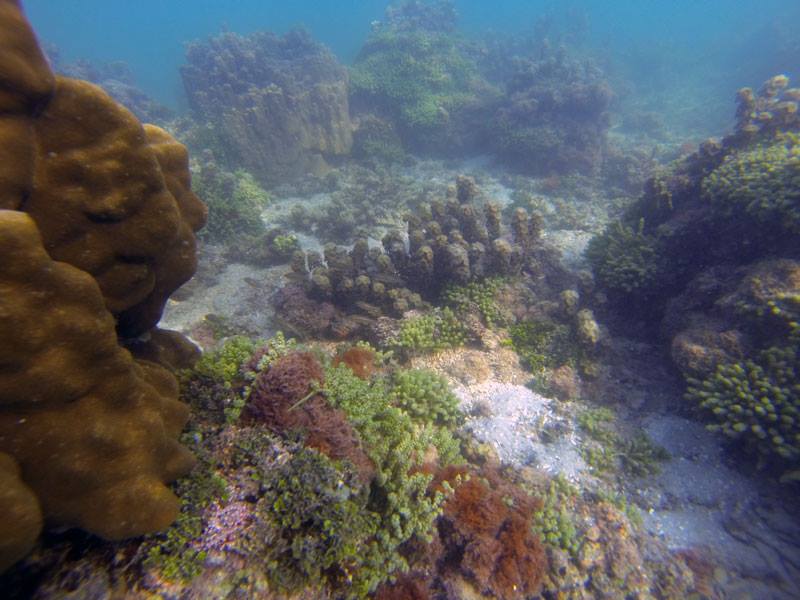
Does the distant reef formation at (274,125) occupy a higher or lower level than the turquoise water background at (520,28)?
lower

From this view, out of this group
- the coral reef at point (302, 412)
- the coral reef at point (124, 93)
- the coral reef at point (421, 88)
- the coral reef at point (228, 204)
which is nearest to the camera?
the coral reef at point (302, 412)

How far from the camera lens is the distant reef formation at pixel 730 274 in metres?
5.50

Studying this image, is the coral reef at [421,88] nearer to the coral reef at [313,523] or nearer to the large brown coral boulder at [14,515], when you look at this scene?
the coral reef at [313,523]

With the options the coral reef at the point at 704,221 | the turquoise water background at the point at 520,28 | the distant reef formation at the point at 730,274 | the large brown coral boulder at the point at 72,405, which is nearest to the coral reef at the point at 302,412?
the large brown coral boulder at the point at 72,405

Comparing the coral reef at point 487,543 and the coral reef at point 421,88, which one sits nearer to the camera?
the coral reef at point 487,543

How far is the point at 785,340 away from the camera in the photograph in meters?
5.64

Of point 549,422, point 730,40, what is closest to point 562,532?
point 549,422

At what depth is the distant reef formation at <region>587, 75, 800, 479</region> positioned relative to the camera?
5.50 metres

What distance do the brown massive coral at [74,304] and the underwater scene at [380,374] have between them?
0.02 meters

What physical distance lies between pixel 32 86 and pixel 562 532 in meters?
6.74

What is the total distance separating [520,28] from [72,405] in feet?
183

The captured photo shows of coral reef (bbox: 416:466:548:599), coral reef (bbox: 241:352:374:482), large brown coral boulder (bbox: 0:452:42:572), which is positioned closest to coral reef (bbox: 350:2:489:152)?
coral reef (bbox: 241:352:374:482)

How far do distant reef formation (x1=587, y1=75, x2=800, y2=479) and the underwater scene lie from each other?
47 millimetres

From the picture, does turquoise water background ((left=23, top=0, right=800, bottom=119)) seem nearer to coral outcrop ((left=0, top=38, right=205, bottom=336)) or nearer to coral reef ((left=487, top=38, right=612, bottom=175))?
coral reef ((left=487, top=38, right=612, bottom=175))
